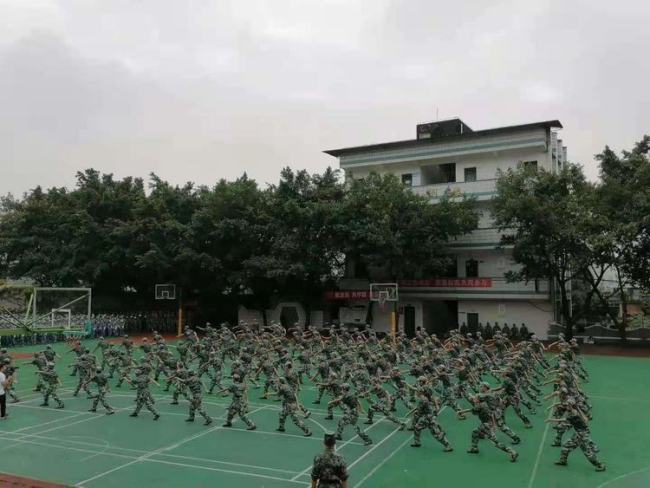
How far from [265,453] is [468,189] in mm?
23366

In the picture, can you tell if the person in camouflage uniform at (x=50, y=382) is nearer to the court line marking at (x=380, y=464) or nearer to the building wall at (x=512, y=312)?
the court line marking at (x=380, y=464)

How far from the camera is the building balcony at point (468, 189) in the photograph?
30172 mm

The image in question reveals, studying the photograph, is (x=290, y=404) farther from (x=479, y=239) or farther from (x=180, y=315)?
(x=180, y=315)

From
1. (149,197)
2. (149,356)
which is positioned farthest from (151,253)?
(149,356)

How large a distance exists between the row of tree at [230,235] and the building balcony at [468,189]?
43.8 inches

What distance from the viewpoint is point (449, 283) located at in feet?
100

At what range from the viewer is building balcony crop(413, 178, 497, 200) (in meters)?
30.2

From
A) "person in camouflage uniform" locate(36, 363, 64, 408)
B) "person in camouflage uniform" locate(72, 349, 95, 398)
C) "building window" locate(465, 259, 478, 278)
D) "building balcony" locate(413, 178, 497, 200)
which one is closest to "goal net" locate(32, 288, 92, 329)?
"person in camouflage uniform" locate(72, 349, 95, 398)

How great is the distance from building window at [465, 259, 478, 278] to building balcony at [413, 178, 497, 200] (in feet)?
11.2

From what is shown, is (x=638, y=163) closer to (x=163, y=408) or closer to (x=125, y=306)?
(x=163, y=408)

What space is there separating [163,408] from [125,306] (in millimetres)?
25051

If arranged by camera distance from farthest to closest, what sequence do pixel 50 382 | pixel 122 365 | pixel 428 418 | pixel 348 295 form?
pixel 348 295 < pixel 122 365 < pixel 50 382 < pixel 428 418

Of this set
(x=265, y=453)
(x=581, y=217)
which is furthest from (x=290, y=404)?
(x=581, y=217)

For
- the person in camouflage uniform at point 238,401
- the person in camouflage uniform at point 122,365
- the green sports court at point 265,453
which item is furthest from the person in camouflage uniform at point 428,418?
the person in camouflage uniform at point 122,365
